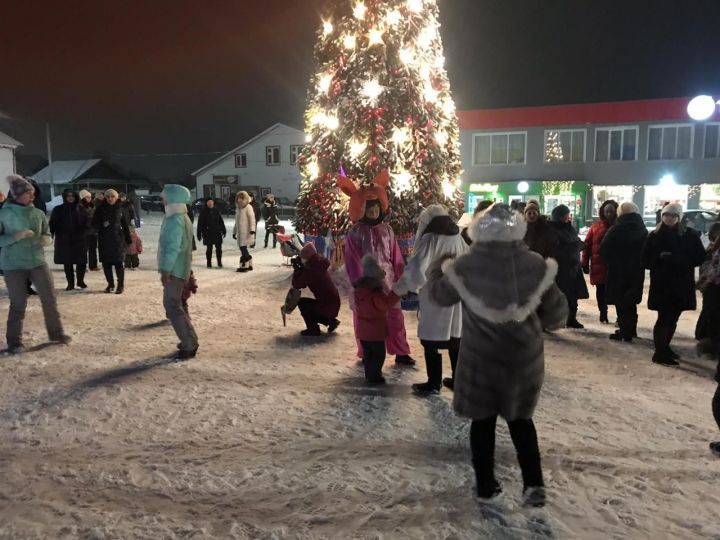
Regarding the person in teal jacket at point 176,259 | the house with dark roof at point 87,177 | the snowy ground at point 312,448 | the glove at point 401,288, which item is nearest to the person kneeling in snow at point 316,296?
the snowy ground at point 312,448

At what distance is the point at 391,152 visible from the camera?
939 centimetres

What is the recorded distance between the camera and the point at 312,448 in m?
4.00

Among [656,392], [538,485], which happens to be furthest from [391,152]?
[538,485]

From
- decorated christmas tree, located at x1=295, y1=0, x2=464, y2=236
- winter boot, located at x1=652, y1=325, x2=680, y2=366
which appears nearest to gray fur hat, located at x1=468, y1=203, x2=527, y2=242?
winter boot, located at x1=652, y1=325, x2=680, y2=366

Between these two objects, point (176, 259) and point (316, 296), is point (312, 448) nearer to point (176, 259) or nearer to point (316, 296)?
point (176, 259)

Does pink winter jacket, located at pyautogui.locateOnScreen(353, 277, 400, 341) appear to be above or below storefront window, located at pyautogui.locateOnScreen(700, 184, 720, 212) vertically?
below

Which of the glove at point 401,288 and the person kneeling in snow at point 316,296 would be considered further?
the person kneeling in snow at point 316,296

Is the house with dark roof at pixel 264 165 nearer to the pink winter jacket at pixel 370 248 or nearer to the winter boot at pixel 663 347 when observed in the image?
the pink winter jacket at pixel 370 248

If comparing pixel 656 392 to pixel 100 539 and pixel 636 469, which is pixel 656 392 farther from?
pixel 100 539

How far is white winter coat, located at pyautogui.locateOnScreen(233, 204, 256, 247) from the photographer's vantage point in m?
13.0

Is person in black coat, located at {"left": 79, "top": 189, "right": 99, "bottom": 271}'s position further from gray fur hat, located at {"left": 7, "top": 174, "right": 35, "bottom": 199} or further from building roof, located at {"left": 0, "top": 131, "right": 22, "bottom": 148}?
building roof, located at {"left": 0, "top": 131, "right": 22, "bottom": 148}

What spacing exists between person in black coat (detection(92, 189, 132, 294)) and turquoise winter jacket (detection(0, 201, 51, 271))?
3373 millimetres

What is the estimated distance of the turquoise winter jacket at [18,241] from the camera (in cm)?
620

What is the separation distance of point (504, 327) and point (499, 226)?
1.76ft
